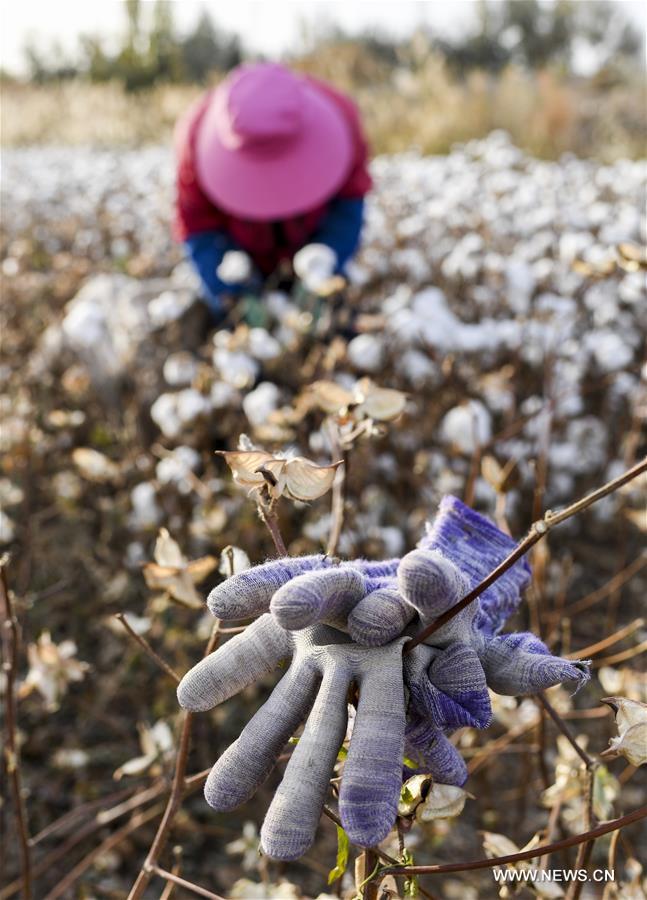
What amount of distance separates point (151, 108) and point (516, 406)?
Result: 26.3 ft

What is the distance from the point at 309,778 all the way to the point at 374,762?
0.11 feet

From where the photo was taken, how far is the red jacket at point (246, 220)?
7.48 feet

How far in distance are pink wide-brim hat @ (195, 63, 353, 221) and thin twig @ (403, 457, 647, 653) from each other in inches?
69.3

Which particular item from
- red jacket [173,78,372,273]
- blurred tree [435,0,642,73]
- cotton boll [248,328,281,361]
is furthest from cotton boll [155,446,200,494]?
blurred tree [435,0,642,73]

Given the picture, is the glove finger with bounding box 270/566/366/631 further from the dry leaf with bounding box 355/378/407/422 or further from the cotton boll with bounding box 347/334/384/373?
the cotton boll with bounding box 347/334/384/373

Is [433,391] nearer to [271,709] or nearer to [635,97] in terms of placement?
[271,709]

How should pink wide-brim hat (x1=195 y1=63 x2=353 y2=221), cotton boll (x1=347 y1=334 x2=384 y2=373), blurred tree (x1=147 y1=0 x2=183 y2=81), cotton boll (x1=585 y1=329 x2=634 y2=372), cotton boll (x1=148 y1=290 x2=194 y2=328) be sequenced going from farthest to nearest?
blurred tree (x1=147 y1=0 x2=183 y2=81) < pink wide-brim hat (x1=195 y1=63 x2=353 y2=221) < cotton boll (x1=148 y1=290 x2=194 y2=328) < cotton boll (x1=585 y1=329 x2=634 y2=372) < cotton boll (x1=347 y1=334 x2=384 y2=373)

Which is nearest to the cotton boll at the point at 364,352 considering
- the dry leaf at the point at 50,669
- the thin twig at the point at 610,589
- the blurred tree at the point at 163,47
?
the thin twig at the point at 610,589

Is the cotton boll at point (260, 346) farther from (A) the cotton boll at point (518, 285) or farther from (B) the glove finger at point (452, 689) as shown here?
(B) the glove finger at point (452, 689)

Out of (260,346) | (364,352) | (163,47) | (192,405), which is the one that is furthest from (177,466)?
(163,47)

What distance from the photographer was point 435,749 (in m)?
0.47

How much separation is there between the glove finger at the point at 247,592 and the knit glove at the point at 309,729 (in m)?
0.02

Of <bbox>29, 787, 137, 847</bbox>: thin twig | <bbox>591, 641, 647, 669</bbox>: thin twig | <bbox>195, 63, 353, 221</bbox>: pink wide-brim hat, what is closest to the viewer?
<bbox>591, 641, 647, 669</bbox>: thin twig

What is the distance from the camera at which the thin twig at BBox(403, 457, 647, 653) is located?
1.40ft
